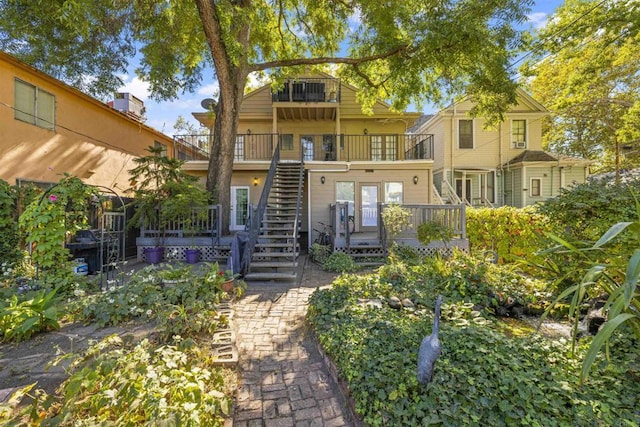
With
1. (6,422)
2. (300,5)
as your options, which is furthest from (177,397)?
(300,5)

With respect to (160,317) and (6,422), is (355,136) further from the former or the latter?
(6,422)

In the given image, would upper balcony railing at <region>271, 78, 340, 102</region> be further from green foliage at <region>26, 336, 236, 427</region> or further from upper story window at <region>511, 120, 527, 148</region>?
green foliage at <region>26, 336, 236, 427</region>

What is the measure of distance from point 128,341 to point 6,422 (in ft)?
4.64

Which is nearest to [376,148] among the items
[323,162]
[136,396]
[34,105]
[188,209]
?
[323,162]

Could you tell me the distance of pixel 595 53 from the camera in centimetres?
959

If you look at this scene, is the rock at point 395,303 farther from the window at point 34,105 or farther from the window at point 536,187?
the window at point 536,187

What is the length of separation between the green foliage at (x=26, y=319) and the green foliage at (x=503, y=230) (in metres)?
7.82

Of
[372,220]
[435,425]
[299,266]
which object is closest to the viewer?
[435,425]

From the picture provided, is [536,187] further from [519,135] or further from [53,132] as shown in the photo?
[53,132]

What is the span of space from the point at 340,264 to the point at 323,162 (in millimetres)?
5186

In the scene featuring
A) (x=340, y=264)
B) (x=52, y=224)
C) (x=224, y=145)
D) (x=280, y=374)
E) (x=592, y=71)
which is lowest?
(x=280, y=374)

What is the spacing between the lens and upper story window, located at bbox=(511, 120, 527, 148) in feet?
50.0

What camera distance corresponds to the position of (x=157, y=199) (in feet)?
28.5

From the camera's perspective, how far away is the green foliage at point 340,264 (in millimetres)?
7566
